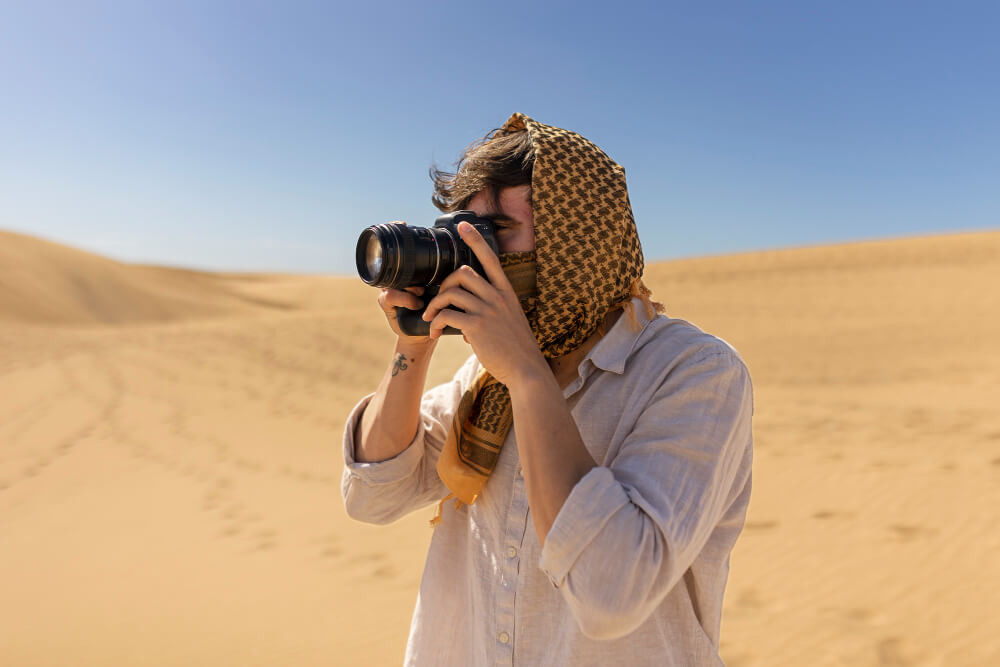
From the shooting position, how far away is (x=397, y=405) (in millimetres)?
1580

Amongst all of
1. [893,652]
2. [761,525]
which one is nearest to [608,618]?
[893,652]

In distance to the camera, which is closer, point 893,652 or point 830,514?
point 893,652

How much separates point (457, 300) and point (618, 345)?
13.1 inches

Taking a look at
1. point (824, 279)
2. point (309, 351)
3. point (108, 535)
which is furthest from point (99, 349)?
point (824, 279)

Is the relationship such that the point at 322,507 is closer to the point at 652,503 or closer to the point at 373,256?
the point at 373,256

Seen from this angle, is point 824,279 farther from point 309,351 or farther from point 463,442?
point 463,442

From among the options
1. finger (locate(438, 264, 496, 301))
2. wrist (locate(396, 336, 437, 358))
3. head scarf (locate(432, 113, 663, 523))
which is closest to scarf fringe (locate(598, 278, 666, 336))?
head scarf (locate(432, 113, 663, 523))

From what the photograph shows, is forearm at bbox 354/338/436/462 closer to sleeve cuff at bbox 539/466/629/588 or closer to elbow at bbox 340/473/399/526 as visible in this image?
elbow at bbox 340/473/399/526

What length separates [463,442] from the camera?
144 cm

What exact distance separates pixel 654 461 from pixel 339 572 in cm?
382

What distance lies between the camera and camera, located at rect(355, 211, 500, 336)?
130 centimetres

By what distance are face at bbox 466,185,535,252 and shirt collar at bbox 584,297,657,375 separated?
234mm

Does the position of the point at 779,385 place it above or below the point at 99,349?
below

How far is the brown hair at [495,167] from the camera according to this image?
1386mm
